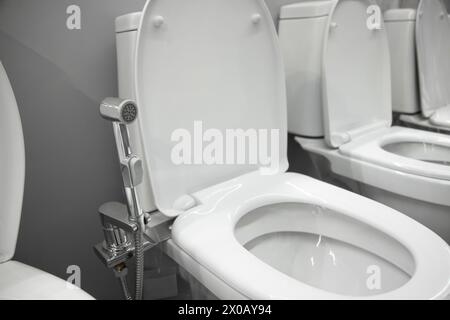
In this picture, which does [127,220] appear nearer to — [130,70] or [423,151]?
[130,70]

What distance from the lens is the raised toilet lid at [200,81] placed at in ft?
2.06

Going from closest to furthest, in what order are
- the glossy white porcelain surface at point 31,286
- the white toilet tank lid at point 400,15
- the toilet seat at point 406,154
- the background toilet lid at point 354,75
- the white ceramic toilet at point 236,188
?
1. the glossy white porcelain surface at point 31,286
2. the white ceramic toilet at point 236,188
3. the toilet seat at point 406,154
4. the background toilet lid at point 354,75
5. the white toilet tank lid at point 400,15

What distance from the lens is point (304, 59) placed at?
926 millimetres

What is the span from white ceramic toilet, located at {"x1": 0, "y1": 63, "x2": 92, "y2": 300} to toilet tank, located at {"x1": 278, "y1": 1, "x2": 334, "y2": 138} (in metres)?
0.66

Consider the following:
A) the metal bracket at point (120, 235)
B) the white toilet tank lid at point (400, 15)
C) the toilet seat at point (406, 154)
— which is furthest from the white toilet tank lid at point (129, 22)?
the white toilet tank lid at point (400, 15)

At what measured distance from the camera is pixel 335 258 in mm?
713

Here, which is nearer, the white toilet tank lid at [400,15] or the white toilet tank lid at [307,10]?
the white toilet tank lid at [307,10]

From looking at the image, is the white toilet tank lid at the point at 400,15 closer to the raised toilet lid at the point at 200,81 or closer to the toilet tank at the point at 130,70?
the raised toilet lid at the point at 200,81

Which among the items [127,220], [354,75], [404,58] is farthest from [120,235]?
[404,58]

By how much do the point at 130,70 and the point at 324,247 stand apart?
1.56 ft

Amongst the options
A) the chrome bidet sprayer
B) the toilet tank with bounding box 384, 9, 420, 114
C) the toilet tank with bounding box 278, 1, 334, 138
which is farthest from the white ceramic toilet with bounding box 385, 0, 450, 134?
the chrome bidet sprayer

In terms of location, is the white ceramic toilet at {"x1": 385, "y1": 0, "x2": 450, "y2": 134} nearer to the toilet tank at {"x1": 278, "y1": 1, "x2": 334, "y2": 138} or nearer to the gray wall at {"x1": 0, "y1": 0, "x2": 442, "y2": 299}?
the toilet tank at {"x1": 278, "y1": 1, "x2": 334, "y2": 138}
